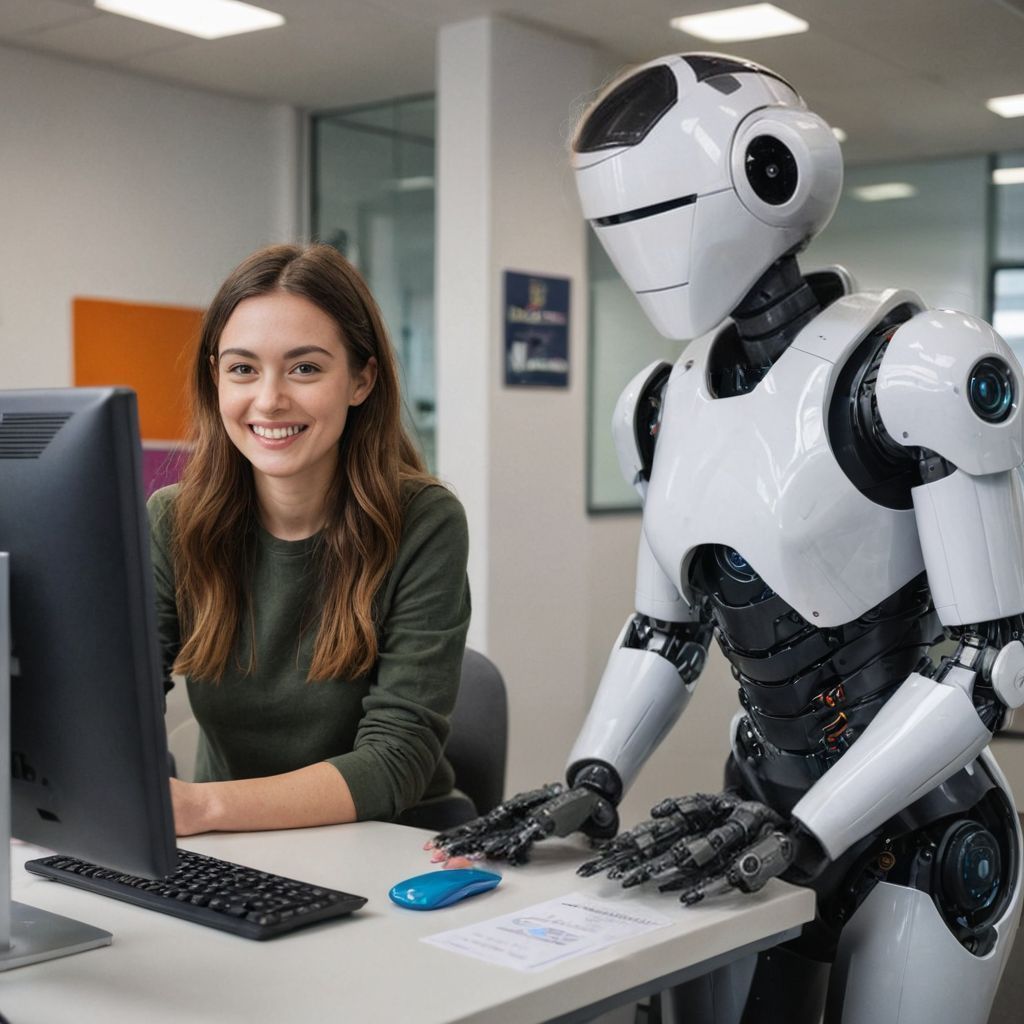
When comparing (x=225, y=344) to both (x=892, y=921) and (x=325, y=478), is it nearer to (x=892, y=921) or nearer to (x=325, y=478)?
(x=325, y=478)

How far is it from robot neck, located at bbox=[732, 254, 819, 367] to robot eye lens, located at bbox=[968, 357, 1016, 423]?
0.74 feet

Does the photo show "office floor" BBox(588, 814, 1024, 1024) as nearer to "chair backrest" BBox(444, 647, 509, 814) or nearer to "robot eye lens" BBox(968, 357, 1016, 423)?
"chair backrest" BBox(444, 647, 509, 814)

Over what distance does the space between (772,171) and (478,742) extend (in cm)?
97

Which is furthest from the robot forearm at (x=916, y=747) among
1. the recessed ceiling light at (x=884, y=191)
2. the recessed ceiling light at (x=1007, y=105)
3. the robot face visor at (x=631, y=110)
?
the recessed ceiling light at (x=884, y=191)

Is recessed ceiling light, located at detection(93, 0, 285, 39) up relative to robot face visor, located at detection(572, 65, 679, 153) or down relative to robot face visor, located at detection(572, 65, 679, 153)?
up

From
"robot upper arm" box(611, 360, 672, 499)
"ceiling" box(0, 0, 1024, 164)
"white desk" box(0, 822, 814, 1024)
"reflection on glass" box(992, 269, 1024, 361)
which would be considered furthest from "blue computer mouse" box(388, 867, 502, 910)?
"reflection on glass" box(992, 269, 1024, 361)

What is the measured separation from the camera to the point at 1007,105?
5.09 meters

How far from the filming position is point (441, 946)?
3.56 ft

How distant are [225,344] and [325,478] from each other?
216mm

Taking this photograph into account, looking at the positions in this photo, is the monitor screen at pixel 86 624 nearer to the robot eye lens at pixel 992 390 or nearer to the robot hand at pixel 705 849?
the robot hand at pixel 705 849

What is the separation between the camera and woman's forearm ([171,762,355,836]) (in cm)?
141

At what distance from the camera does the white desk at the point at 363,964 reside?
3.15 ft

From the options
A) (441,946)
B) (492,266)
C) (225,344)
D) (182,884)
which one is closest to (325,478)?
(225,344)

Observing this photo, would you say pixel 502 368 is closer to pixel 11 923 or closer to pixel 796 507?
pixel 796 507
